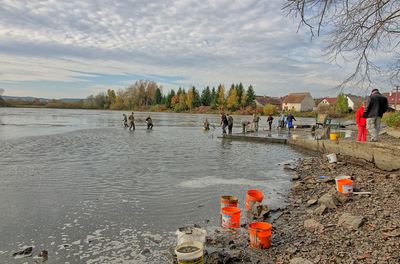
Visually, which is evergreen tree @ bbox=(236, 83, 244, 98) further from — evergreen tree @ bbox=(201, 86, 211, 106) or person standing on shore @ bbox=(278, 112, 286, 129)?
person standing on shore @ bbox=(278, 112, 286, 129)

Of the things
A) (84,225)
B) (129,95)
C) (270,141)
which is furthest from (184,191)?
(129,95)

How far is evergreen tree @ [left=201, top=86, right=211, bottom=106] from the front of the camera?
387 feet

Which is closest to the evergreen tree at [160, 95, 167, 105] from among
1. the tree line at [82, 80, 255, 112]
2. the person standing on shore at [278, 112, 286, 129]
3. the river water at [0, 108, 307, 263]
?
the tree line at [82, 80, 255, 112]

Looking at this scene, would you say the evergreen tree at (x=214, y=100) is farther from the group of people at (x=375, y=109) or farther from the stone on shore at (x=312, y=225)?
the stone on shore at (x=312, y=225)

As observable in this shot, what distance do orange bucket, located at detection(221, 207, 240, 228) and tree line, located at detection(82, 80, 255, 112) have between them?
9969cm

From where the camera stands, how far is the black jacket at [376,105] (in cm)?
1203

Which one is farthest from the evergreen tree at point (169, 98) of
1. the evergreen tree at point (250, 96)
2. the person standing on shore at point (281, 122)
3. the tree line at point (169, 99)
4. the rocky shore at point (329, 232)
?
the rocky shore at point (329, 232)

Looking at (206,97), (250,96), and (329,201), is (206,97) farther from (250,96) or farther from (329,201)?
(329,201)

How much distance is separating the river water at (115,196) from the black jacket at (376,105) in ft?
12.8

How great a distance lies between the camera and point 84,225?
7207 mm

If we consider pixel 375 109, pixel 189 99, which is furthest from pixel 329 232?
pixel 189 99

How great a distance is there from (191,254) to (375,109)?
10.2 metres

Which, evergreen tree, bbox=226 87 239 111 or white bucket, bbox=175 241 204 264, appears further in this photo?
evergreen tree, bbox=226 87 239 111

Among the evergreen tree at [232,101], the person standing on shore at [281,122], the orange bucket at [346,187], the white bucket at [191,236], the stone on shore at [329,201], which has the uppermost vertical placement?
the evergreen tree at [232,101]
